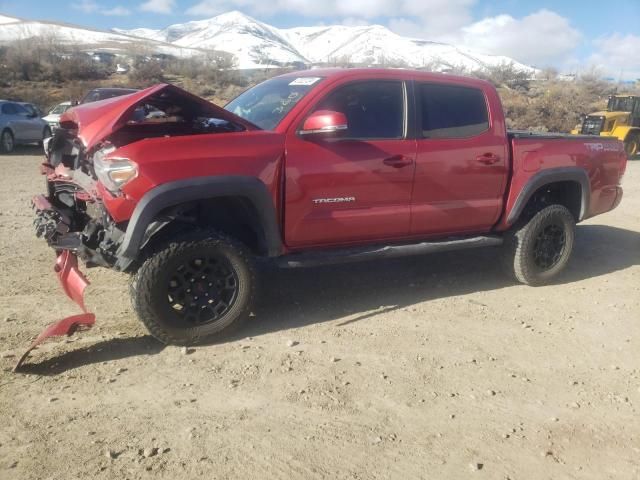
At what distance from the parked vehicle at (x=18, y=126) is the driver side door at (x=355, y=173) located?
1448cm

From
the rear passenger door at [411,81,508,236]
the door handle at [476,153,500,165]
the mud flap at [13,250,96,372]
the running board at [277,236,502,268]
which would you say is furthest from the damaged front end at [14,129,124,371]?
the door handle at [476,153,500,165]

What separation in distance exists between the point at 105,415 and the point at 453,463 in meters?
1.80

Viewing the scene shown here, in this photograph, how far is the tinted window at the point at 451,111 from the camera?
4.71 metres

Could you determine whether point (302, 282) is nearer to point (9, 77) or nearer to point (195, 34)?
point (9, 77)

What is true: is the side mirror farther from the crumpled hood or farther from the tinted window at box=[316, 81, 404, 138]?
the crumpled hood

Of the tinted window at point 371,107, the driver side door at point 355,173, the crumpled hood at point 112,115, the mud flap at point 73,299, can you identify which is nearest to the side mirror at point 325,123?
the driver side door at point 355,173

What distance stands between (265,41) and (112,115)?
4142 inches

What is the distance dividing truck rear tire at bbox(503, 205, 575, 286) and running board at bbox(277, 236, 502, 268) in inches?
10.4

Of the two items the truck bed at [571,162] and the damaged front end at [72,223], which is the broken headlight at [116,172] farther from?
the truck bed at [571,162]

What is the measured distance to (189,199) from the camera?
3.66 meters

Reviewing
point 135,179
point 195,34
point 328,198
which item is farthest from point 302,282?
point 195,34

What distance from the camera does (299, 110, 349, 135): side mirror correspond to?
12.6ft

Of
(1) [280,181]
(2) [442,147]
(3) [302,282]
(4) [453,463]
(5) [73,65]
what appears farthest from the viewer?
(5) [73,65]

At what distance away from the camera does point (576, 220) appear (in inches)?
228
